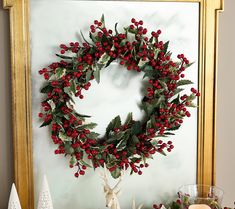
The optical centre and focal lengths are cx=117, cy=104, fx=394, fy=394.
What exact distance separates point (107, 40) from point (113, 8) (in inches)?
4.4

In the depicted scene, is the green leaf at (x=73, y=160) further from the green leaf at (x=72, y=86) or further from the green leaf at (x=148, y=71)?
the green leaf at (x=148, y=71)

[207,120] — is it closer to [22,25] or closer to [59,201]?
[59,201]

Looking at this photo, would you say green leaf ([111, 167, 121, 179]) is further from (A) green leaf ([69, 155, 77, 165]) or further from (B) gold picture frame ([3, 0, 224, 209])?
(B) gold picture frame ([3, 0, 224, 209])

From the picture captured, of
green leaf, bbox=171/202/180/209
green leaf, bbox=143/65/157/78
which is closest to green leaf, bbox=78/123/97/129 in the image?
green leaf, bbox=143/65/157/78

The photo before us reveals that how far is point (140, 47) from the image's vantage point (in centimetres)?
116

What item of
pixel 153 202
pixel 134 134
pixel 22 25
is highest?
pixel 22 25

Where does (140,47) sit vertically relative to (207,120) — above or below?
above

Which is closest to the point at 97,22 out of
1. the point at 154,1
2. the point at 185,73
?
the point at 154,1

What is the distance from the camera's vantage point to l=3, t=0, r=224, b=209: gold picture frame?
1147 mm

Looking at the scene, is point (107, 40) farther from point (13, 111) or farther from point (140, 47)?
point (13, 111)

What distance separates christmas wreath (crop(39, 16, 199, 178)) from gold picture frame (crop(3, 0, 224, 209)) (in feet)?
0.21

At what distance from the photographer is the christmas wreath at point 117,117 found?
1.14 meters

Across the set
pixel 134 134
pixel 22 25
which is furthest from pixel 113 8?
pixel 134 134

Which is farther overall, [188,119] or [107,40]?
[188,119]
